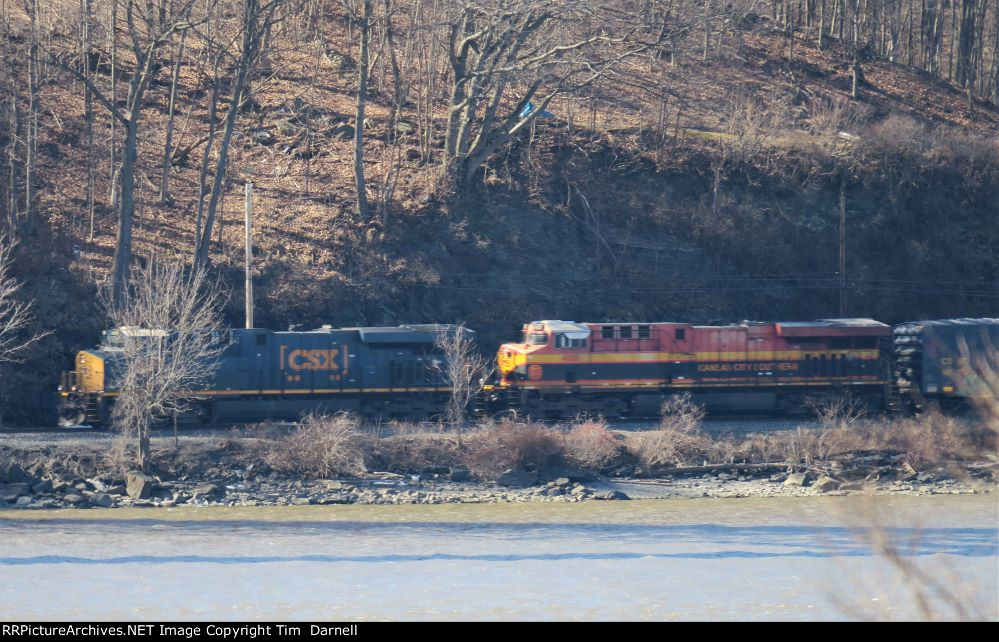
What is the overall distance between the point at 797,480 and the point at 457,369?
1058cm

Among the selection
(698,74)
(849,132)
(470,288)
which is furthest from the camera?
(698,74)

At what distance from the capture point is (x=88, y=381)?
30.0 m

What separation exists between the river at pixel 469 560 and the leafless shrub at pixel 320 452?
2376 mm

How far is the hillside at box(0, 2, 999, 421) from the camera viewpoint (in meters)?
41.2

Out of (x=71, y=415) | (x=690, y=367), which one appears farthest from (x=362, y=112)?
(x=690, y=367)

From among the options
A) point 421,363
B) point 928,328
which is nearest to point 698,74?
point 928,328

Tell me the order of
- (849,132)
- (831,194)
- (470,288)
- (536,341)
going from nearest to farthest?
(536,341)
(470,288)
(831,194)
(849,132)

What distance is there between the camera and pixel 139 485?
26062mm

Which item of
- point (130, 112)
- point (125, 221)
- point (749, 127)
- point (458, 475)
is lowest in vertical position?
point (458, 475)

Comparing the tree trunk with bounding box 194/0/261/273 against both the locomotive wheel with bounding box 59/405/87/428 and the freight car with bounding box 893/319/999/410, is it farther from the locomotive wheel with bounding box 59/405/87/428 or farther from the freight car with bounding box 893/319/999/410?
the freight car with bounding box 893/319/999/410

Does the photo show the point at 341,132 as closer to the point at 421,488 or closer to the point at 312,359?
the point at 312,359

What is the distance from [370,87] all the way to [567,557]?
38.2 meters

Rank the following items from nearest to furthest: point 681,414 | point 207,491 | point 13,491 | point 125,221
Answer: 1. point 13,491
2. point 207,491
3. point 681,414
4. point 125,221

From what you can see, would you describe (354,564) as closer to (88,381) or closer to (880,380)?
(88,381)
